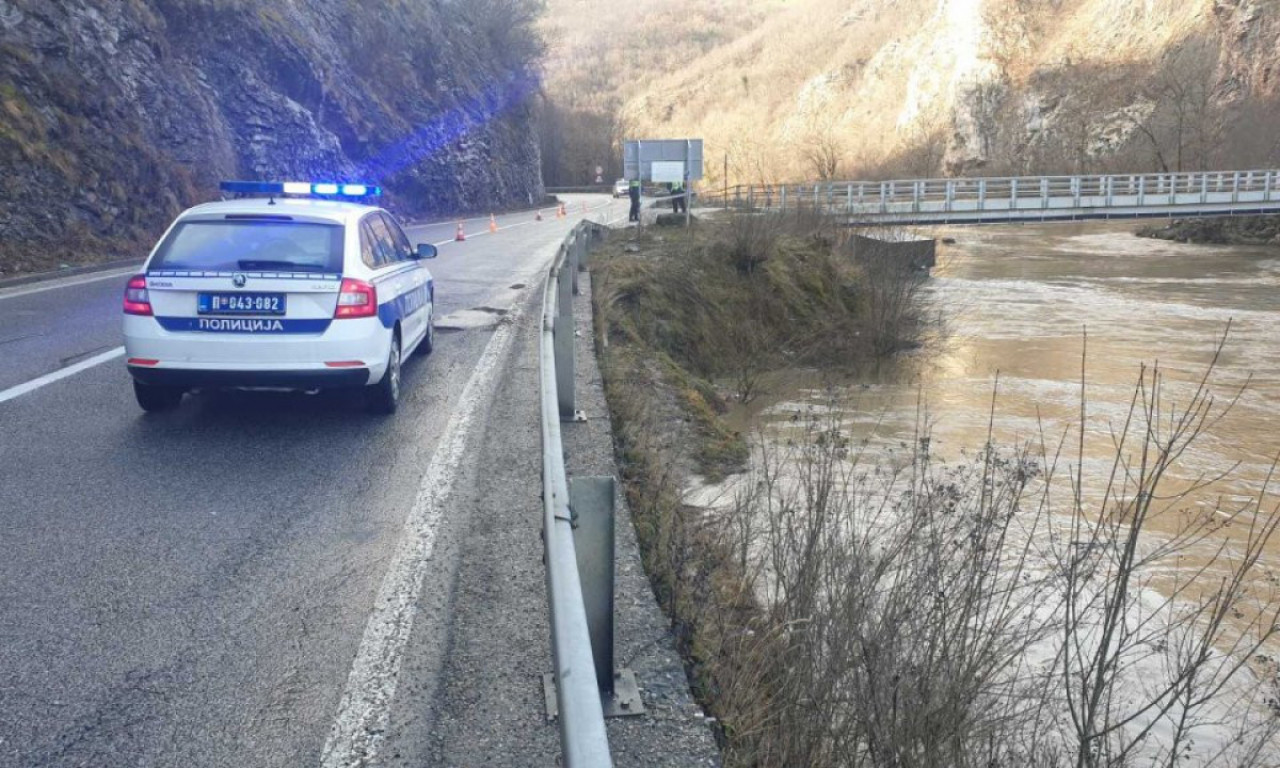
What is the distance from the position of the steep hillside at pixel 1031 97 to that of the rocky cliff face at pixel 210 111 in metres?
24.0

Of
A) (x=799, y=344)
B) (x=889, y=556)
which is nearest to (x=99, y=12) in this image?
(x=799, y=344)

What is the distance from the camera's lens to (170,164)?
75.9 ft

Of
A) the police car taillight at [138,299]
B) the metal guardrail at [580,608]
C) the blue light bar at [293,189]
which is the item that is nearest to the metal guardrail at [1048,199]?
the blue light bar at [293,189]

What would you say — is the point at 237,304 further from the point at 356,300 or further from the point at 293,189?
the point at 293,189

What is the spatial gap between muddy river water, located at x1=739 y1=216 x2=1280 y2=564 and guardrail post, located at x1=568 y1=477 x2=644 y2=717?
8.25 feet

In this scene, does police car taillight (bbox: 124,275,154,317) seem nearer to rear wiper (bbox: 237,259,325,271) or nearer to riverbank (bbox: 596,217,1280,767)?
rear wiper (bbox: 237,259,325,271)

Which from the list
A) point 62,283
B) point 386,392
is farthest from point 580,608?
point 62,283

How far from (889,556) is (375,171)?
34.7 m

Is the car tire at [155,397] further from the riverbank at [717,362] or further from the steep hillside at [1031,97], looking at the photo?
the steep hillside at [1031,97]

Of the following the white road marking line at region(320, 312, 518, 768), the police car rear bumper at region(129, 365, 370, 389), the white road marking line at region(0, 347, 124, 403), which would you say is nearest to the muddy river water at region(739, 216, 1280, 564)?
the white road marking line at region(320, 312, 518, 768)

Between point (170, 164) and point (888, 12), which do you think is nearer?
point (170, 164)

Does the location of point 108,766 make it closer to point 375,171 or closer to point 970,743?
point 970,743

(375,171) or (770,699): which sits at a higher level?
(375,171)

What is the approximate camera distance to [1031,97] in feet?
246
